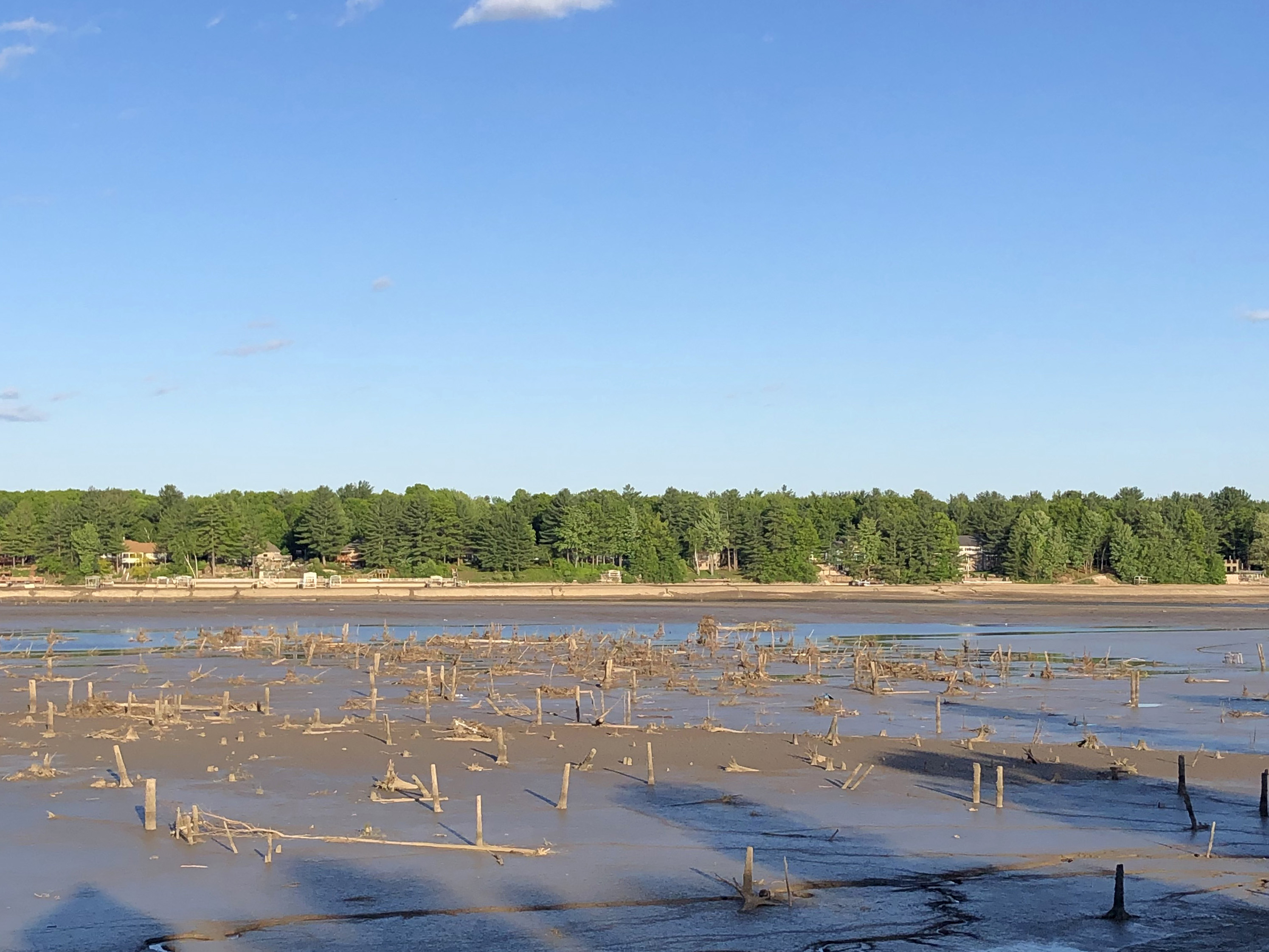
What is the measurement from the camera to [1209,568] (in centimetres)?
14900

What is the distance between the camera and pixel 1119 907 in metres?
17.7

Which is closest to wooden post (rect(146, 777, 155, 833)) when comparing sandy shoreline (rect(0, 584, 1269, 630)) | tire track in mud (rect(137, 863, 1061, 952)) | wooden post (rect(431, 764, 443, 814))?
wooden post (rect(431, 764, 443, 814))

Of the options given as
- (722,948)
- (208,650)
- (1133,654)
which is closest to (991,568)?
(1133,654)

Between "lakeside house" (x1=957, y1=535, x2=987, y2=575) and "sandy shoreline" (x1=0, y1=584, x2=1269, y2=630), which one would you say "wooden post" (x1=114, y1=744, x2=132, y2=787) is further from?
"lakeside house" (x1=957, y1=535, x2=987, y2=575)

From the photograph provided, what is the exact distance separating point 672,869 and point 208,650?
1813 inches

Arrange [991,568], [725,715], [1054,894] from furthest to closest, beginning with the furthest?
[991,568] → [725,715] → [1054,894]

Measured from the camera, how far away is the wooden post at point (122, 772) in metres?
25.4

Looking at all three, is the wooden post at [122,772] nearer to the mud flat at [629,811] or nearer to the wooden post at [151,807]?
the mud flat at [629,811]

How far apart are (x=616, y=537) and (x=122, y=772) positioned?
122 meters

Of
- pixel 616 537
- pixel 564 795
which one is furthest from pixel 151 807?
pixel 616 537

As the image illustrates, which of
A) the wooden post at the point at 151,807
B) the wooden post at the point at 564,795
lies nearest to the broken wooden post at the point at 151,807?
the wooden post at the point at 151,807

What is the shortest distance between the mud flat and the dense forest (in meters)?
91.5

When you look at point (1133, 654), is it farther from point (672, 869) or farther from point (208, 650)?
point (672, 869)

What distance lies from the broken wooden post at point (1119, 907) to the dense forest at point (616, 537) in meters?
119
